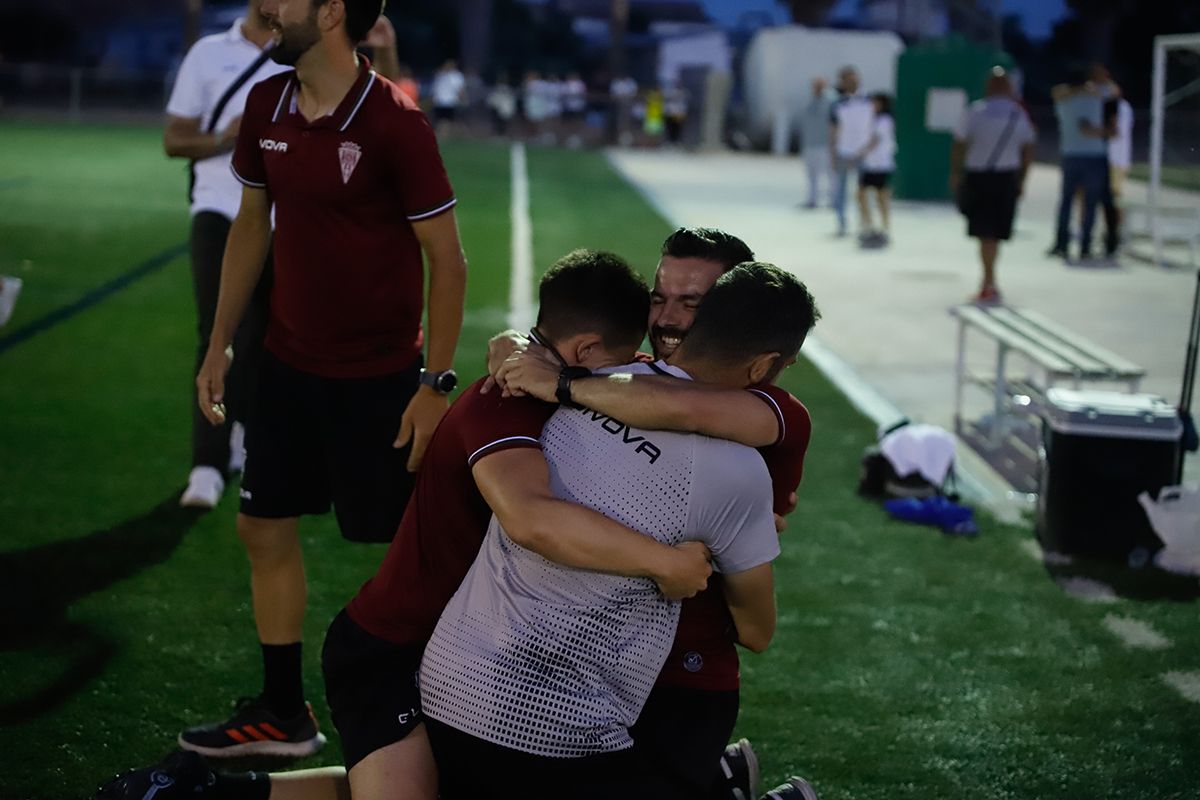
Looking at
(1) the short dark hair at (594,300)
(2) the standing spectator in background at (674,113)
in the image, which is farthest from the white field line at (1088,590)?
(2) the standing spectator in background at (674,113)

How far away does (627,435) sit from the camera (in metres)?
2.80

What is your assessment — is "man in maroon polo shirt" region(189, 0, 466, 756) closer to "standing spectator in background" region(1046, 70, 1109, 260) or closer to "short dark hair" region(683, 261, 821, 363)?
"short dark hair" region(683, 261, 821, 363)

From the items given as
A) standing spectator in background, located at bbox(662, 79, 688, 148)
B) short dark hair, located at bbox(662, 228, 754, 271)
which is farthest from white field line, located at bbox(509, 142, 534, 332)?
standing spectator in background, located at bbox(662, 79, 688, 148)

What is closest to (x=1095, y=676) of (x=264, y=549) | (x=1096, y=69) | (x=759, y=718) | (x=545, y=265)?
(x=759, y=718)

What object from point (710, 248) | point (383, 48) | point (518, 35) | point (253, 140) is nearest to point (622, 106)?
point (518, 35)

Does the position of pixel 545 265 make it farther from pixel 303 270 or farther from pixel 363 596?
pixel 363 596

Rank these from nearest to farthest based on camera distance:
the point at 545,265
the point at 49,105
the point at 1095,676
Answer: the point at 1095,676 < the point at 545,265 < the point at 49,105

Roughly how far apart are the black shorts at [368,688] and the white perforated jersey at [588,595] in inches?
6.4

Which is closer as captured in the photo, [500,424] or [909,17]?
[500,424]

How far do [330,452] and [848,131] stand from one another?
1616cm

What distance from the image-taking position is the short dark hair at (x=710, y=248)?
350cm

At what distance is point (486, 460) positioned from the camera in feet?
9.27

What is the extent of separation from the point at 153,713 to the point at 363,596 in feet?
5.53

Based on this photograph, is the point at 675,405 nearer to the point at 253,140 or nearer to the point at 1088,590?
the point at 253,140
